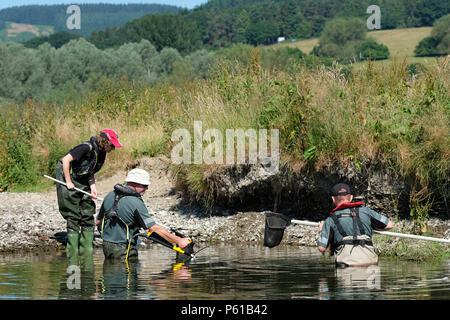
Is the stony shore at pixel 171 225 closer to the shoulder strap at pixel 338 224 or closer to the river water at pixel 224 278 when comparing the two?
the river water at pixel 224 278

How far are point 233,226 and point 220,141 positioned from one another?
1.79 m

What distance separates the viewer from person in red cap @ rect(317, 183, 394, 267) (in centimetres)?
888

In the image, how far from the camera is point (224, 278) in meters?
9.27

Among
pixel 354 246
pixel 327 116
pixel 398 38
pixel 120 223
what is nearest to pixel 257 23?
pixel 398 38

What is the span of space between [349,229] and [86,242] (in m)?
4.99

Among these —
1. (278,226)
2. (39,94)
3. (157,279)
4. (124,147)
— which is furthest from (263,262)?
(39,94)

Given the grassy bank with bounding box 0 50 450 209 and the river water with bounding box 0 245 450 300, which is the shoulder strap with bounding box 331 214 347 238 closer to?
the river water with bounding box 0 245 450 300

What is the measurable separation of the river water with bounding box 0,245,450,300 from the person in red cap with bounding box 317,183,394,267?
211mm

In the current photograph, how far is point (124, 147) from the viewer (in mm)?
19000

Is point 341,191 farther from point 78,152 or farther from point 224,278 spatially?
point 78,152

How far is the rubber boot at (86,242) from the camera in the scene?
463 inches

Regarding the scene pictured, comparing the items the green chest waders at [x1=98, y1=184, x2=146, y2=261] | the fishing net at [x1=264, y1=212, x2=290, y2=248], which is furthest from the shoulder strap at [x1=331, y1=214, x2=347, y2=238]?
the green chest waders at [x1=98, y1=184, x2=146, y2=261]

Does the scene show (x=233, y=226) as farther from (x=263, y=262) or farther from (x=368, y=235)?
(x=368, y=235)

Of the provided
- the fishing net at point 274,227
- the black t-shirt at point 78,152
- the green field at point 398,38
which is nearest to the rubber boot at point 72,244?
the black t-shirt at point 78,152
